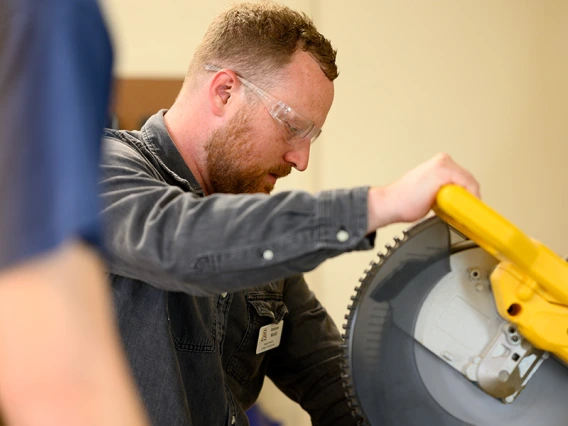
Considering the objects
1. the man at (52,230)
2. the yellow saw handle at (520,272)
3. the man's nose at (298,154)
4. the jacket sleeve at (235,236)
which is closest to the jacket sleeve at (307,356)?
the man's nose at (298,154)

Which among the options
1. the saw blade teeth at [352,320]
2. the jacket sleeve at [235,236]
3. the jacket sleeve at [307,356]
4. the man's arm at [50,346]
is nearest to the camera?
the man's arm at [50,346]

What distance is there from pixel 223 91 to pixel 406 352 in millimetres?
679

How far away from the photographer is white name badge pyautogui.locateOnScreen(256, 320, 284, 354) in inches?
56.4

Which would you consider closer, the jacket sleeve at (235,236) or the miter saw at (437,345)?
the jacket sleeve at (235,236)

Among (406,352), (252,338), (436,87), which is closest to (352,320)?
(406,352)

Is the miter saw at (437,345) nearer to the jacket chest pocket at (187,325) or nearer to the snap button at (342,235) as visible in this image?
the snap button at (342,235)

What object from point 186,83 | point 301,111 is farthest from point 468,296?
point 186,83

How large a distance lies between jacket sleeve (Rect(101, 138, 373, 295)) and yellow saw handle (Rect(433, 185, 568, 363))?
0.41 feet

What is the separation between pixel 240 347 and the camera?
55.3 inches

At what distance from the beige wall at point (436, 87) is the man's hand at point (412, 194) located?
5.25 feet

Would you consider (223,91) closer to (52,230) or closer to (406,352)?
(406,352)

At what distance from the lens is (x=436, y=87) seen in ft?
7.84

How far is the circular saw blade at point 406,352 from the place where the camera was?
0.96 meters

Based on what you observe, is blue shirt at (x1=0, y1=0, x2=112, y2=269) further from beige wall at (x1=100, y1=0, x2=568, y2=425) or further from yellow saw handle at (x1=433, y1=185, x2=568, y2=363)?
beige wall at (x1=100, y1=0, x2=568, y2=425)
